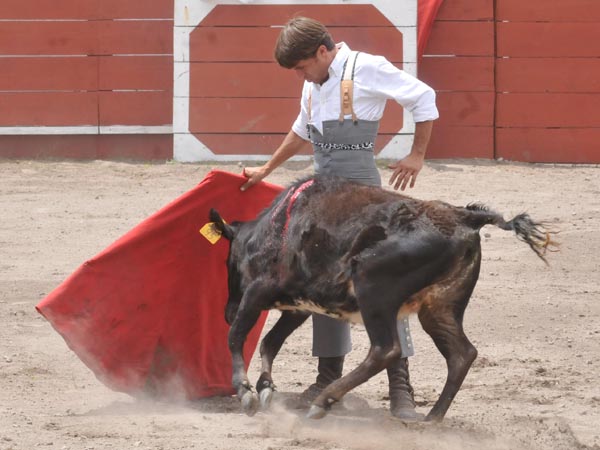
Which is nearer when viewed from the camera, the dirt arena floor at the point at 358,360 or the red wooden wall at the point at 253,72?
the dirt arena floor at the point at 358,360

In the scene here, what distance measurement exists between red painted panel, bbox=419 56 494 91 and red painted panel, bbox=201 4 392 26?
529 millimetres

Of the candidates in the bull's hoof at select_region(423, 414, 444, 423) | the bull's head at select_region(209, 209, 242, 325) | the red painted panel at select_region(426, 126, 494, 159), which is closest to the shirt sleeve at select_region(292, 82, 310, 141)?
the bull's head at select_region(209, 209, 242, 325)

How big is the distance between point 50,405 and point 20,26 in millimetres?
6042

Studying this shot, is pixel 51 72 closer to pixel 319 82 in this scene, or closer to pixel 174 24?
pixel 174 24

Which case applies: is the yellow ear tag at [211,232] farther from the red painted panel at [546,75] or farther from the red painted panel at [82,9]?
the red painted panel at [546,75]

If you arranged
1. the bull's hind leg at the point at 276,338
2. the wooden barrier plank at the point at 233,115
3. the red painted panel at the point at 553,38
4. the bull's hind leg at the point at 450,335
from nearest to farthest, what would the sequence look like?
the bull's hind leg at the point at 450,335 → the bull's hind leg at the point at 276,338 → the wooden barrier plank at the point at 233,115 → the red painted panel at the point at 553,38

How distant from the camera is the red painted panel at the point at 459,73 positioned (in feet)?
32.5

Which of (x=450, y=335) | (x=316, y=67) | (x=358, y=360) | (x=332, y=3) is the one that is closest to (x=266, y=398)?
(x=450, y=335)

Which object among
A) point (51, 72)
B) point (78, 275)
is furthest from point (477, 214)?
point (51, 72)

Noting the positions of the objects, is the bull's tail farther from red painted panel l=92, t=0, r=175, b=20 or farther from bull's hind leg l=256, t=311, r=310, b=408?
red painted panel l=92, t=0, r=175, b=20

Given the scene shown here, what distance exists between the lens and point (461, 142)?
991 cm

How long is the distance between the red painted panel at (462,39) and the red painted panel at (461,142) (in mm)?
592

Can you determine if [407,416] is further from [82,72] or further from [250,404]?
[82,72]

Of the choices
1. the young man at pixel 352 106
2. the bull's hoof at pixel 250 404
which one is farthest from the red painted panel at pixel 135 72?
the bull's hoof at pixel 250 404
